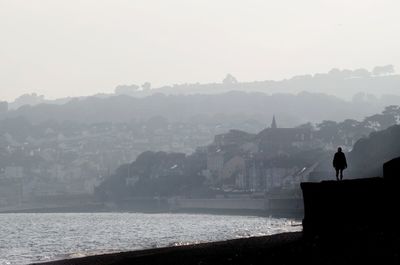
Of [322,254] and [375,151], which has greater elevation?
[375,151]

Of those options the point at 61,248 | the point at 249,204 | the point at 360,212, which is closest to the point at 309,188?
the point at 360,212

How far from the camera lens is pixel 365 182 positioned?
108ft

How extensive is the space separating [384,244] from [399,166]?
448cm

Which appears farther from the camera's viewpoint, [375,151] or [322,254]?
[375,151]

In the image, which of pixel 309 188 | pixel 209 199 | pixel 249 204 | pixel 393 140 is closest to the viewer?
pixel 309 188

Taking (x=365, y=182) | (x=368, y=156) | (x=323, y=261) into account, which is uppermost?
(x=368, y=156)

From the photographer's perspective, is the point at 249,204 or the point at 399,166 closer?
the point at 399,166

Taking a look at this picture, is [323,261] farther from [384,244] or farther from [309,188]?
[309,188]

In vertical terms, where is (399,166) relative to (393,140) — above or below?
below

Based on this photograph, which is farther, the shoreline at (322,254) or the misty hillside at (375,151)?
the misty hillside at (375,151)

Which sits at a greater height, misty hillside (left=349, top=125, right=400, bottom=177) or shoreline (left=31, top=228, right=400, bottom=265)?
misty hillside (left=349, top=125, right=400, bottom=177)

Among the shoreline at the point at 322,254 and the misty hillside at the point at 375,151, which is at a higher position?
the misty hillside at the point at 375,151

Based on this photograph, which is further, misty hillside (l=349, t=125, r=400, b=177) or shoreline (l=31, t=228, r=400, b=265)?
misty hillside (l=349, t=125, r=400, b=177)

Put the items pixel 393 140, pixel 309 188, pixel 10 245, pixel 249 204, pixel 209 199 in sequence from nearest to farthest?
pixel 309 188 → pixel 10 245 → pixel 393 140 → pixel 249 204 → pixel 209 199
